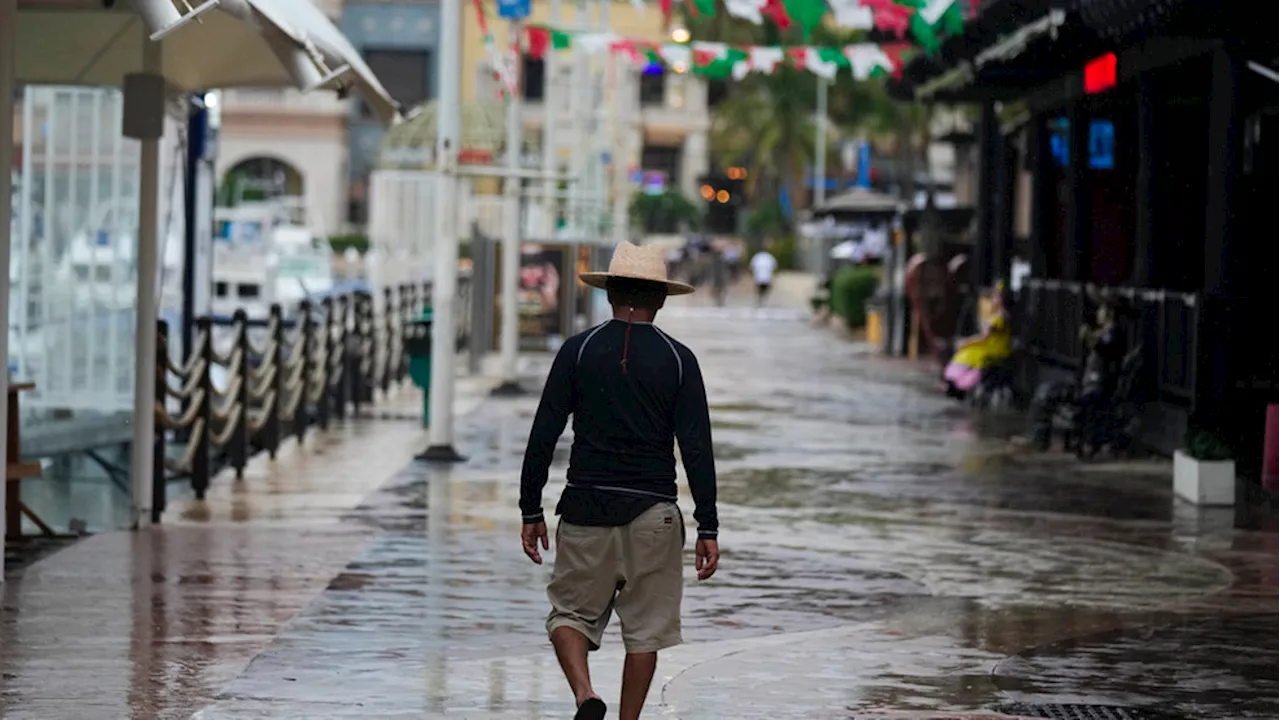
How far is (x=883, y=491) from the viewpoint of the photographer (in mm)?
18000

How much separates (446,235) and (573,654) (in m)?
11.6

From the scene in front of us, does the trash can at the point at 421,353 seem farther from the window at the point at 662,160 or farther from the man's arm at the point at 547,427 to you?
the window at the point at 662,160

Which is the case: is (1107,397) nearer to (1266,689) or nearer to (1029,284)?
(1029,284)

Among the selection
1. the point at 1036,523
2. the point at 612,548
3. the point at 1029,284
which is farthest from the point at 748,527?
the point at 1029,284

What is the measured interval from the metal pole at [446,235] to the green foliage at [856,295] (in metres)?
29.2

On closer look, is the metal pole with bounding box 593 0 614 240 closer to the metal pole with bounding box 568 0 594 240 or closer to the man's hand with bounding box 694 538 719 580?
the metal pole with bounding box 568 0 594 240

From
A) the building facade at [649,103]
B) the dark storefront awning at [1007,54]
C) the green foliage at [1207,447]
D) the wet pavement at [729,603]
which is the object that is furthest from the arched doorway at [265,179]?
the green foliage at [1207,447]

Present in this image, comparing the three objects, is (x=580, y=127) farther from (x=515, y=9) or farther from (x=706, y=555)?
(x=706, y=555)

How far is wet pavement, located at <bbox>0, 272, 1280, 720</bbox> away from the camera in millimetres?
9570

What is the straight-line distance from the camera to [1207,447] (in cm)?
1709

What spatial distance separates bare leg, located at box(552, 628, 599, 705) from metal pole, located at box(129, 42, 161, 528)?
6.71 m

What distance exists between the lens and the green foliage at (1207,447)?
55.8 feet

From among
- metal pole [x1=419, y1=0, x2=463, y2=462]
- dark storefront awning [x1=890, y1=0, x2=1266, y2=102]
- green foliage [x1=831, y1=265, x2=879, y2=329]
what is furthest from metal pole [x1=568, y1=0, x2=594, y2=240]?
metal pole [x1=419, y1=0, x2=463, y2=462]

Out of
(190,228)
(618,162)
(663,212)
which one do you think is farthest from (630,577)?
(663,212)
